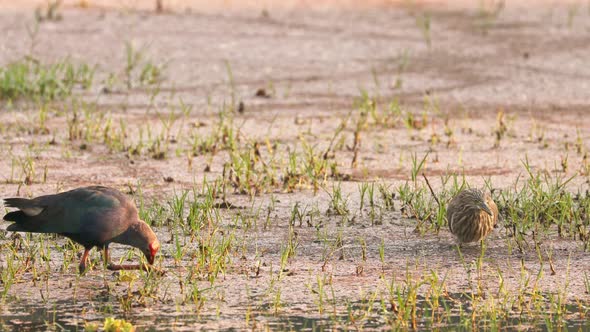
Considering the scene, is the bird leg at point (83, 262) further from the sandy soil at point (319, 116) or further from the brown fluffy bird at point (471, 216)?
the brown fluffy bird at point (471, 216)

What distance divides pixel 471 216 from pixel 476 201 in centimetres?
14

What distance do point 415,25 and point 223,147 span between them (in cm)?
429

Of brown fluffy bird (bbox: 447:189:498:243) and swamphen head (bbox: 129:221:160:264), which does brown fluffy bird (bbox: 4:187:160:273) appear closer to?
swamphen head (bbox: 129:221:160:264)

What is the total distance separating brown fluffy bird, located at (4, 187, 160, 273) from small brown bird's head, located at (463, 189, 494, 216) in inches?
54.7

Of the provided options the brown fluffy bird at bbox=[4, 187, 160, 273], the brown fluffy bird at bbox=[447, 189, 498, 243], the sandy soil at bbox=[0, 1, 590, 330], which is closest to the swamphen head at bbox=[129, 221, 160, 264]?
the brown fluffy bird at bbox=[4, 187, 160, 273]

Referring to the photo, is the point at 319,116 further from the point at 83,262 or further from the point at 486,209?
the point at 83,262

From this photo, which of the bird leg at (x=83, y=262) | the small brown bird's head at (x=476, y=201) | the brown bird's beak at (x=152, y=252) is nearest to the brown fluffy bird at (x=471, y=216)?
the small brown bird's head at (x=476, y=201)

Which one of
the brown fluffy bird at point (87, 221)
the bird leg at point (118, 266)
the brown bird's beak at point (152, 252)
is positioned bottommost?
the bird leg at point (118, 266)

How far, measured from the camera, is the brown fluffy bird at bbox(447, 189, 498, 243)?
539cm

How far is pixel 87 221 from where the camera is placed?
4918 millimetres

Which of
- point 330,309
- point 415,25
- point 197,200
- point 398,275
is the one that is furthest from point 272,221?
point 415,25

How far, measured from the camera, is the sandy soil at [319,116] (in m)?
4.92

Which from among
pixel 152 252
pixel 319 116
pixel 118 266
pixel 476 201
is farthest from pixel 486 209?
pixel 319 116

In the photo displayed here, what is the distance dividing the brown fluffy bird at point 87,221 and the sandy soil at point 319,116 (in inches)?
6.4
